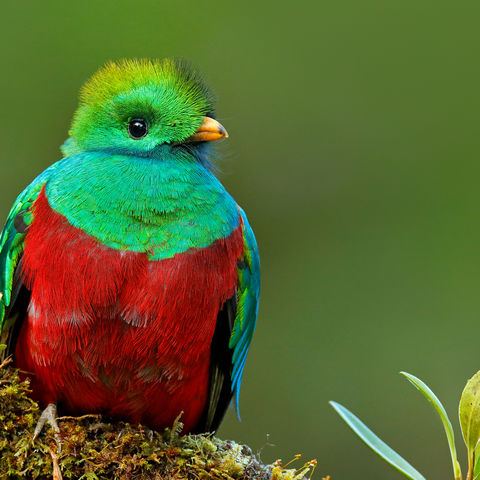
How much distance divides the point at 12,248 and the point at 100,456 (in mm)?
924

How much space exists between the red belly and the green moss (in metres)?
0.22

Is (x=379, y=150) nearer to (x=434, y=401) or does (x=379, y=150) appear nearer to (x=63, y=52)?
(x=63, y=52)

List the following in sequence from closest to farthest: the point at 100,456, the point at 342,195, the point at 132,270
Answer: the point at 100,456, the point at 132,270, the point at 342,195

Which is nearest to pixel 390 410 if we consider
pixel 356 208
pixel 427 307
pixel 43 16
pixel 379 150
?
pixel 427 307

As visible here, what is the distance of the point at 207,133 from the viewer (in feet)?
10.8

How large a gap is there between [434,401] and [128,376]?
1235 mm

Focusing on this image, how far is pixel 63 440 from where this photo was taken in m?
2.55

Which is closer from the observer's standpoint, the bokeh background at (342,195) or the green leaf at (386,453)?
the green leaf at (386,453)

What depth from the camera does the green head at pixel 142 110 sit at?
3.20 meters

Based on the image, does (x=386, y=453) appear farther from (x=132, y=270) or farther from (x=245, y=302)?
(x=245, y=302)

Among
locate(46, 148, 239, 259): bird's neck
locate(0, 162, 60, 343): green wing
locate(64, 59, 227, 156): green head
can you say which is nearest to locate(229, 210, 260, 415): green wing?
locate(46, 148, 239, 259): bird's neck

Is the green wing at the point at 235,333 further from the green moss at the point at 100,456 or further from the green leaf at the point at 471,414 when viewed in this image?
the green leaf at the point at 471,414

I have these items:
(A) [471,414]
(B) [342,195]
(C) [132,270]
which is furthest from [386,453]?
(B) [342,195]

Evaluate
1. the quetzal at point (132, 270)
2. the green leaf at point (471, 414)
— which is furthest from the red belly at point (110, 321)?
the green leaf at point (471, 414)
